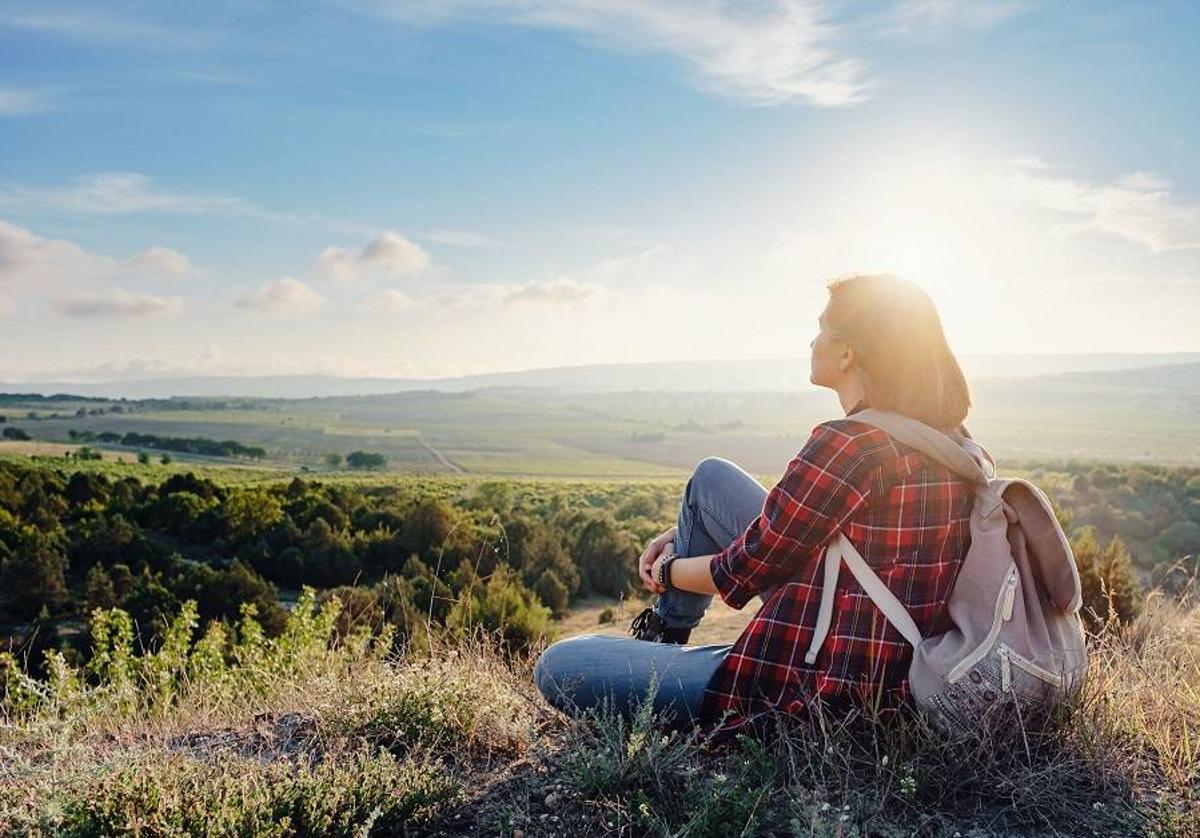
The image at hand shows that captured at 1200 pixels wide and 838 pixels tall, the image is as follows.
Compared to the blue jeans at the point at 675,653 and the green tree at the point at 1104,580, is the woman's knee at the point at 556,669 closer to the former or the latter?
the blue jeans at the point at 675,653

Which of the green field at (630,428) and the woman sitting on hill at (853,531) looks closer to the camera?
the woman sitting on hill at (853,531)

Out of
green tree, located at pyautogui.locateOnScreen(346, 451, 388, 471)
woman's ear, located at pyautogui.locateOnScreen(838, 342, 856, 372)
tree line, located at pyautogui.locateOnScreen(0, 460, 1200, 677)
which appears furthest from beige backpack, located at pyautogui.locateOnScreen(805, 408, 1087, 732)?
green tree, located at pyautogui.locateOnScreen(346, 451, 388, 471)

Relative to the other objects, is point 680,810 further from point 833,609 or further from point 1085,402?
point 1085,402

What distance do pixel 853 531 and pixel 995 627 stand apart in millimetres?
405

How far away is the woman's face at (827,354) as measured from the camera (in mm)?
2324

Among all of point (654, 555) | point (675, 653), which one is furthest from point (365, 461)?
point (675, 653)

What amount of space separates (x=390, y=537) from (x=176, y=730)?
717 inches

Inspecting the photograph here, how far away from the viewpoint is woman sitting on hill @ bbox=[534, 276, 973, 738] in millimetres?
2168

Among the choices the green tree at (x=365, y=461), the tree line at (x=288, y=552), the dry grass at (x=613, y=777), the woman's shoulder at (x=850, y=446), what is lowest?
the green tree at (x=365, y=461)

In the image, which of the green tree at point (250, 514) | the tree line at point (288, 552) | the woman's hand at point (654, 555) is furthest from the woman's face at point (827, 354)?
the green tree at point (250, 514)

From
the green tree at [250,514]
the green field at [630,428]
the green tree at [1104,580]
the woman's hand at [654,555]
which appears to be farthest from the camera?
the green field at [630,428]

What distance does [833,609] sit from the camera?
2.25m

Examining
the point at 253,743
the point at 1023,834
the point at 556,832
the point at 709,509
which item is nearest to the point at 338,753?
the point at 253,743

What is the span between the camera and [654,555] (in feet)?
9.54
